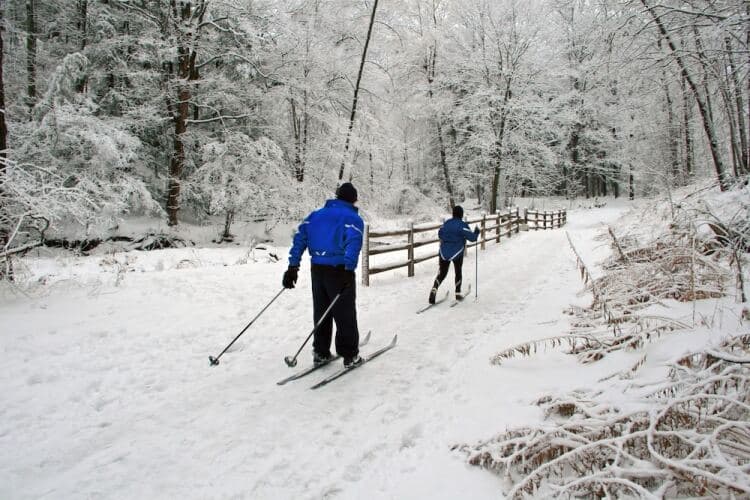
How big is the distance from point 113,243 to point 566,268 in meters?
13.6

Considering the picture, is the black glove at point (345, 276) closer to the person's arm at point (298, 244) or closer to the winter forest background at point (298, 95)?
the person's arm at point (298, 244)

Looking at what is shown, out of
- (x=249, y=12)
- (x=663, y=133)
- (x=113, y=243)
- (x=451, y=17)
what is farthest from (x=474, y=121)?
(x=113, y=243)

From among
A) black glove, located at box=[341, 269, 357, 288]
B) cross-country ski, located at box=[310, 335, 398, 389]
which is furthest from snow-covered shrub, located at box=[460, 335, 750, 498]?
black glove, located at box=[341, 269, 357, 288]

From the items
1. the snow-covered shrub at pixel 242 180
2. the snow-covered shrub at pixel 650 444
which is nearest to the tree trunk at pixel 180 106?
the snow-covered shrub at pixel 242 180

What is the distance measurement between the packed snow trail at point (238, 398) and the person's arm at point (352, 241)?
46.1 inches

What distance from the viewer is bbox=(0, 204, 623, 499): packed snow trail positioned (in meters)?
2.40

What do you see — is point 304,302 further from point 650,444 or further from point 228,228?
point 228,228

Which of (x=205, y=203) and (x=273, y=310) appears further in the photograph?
(x=205, y=203)

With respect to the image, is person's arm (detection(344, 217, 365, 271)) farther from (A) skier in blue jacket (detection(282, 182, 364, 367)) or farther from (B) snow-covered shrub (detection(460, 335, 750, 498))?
(B) snow-covered shrub (detection(460, 335, 750, 498))

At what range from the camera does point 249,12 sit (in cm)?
1371

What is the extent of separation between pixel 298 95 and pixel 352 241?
42.8 feet

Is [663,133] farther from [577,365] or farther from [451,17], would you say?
[577,365]

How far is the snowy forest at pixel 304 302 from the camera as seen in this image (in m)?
2.29

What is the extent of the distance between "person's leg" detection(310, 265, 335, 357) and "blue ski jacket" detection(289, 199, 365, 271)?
Answer: 202 mm
